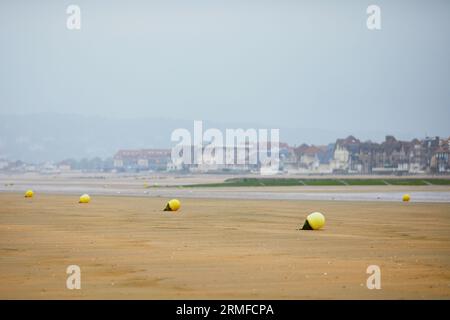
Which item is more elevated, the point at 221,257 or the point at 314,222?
the point at 221,257

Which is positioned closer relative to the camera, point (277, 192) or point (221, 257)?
point (221, 257)

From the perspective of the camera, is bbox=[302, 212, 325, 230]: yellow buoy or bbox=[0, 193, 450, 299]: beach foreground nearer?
bbox=[0, 193, 450, 299]: beach foreground

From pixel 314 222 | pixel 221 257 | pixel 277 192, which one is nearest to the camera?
pixel 221 257

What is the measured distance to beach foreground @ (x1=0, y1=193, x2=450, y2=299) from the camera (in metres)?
15.2

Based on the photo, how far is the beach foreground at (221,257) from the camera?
15195mm

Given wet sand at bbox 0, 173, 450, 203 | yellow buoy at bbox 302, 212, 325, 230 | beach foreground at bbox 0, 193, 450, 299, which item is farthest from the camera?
wet sand at bbox 0, 173, 450, 203

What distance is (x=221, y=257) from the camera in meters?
20.0

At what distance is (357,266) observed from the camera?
1852 centimetres

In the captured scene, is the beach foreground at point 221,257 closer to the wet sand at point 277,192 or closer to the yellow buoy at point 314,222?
the yellow buoy at point 314,222

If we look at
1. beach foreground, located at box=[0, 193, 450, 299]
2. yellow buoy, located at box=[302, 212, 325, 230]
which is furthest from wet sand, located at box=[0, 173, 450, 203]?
yellow buoy, located at box=[302, 212, 325, 230]


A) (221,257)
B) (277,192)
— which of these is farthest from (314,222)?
(277,192)

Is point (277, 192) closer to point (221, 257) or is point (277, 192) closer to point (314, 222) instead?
point (314, 222)

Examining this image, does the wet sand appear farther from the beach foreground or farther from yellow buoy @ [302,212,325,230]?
yellow buoy @ [302,212,325,230]

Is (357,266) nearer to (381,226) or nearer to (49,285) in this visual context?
(49,285)
